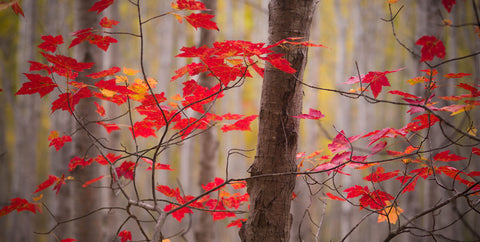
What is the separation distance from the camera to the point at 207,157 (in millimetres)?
2393

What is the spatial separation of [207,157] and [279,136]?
140 cm

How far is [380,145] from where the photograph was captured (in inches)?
37.3

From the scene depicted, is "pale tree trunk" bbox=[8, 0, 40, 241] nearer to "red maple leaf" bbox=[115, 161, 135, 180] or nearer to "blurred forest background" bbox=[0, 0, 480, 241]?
"blurred forest background" bbox=[0, 0, 480, 241]

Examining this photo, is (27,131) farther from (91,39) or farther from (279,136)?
(279,136)

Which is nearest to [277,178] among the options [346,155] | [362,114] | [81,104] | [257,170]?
[257,170]

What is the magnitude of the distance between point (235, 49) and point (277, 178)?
19.2 inches

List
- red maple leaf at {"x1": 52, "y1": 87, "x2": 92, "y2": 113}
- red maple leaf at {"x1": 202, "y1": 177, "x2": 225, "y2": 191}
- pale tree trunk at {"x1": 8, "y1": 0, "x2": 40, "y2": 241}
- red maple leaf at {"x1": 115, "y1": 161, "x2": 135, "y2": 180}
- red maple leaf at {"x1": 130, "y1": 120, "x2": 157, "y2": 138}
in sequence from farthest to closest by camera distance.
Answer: pale tree trunk at {"x1": 8, "y1": 0, "x2": 40, "y2": 241}, red maple leaf at {"x1": 115, "y1": 161, "x2": 135, "y2": 180}, red maple leaf at {"x1": 202, "y1": 177, "x2": 225, "y2": 191}, red maple leaf at {"x1": 130, "y1": 120, "x2": 157, "y2": 138}, red maple leaf at {"x1": 52, "y1": 87, "x2": 92, "y2": 113}

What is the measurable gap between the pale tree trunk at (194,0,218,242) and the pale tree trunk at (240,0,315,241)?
116 centimetres

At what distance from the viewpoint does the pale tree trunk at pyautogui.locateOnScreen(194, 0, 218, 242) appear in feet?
7.23

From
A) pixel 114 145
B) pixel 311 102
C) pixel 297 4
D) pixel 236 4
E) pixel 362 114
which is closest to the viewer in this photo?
pixel 297 4

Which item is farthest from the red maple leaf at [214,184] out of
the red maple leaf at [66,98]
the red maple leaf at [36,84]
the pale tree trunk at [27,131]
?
the pale tree trunk at [27,131]

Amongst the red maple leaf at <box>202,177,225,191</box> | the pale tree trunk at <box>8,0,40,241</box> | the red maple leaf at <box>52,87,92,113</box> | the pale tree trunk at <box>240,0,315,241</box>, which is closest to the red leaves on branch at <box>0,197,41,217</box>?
the red maple leaf at <box>52,87,92,113</box>

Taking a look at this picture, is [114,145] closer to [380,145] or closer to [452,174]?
[380,145]

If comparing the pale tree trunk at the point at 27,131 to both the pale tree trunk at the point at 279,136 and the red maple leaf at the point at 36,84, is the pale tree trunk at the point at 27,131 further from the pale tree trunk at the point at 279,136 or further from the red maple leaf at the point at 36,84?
the pale tree trunk at the point at 279,136
